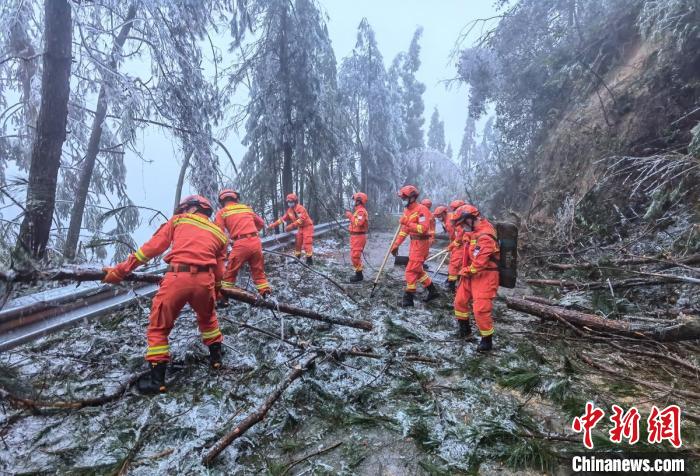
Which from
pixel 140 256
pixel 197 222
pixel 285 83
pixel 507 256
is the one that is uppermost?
pixel 285 83

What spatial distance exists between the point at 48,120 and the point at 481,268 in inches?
259

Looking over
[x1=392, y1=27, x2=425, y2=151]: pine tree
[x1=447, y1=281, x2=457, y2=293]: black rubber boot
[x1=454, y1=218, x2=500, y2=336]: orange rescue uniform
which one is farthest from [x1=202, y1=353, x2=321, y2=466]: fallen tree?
[x1=392, y1=27, x2=425, y2=151]: pine tree

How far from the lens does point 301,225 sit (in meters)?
8.90

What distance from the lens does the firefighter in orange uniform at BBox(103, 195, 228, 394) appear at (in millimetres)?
3430

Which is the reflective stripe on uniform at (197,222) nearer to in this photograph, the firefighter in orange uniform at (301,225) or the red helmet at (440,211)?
the firefighter in orange uniform at (301,225)

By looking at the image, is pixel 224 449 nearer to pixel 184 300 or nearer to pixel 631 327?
pixel 184 300

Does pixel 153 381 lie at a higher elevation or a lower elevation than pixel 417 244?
lower

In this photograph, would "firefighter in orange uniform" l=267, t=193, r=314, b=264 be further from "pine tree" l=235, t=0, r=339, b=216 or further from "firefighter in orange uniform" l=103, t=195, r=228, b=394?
"firefighter in orange uniform" l=103, t=195, r=228, b=394

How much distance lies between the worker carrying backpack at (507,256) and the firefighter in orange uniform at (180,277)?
333 centimetres

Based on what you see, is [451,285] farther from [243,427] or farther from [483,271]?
[243,427]

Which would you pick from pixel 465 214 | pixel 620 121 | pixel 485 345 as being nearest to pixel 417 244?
pixel 465 214

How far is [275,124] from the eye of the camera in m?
11.5

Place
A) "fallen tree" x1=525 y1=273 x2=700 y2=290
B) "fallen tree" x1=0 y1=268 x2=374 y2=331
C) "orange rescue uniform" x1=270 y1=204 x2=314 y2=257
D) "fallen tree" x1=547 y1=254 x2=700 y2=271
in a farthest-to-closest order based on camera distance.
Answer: "orange rescue uniform" x1=270 y1=204 x2=314 y2=257
"fallen tree" x1=547 y1=254 x2=700 y2=271
"fallen tree" x1=525 y1=273 x2=700 y2=290
"fallen tree" x1=0 y1=268 x2=374 y2=331

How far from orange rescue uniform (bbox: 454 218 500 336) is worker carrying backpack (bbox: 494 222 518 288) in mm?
65
